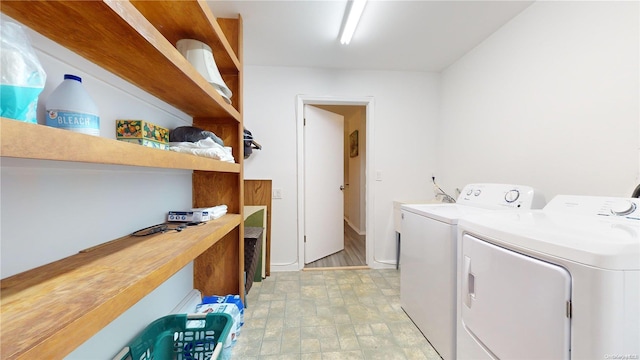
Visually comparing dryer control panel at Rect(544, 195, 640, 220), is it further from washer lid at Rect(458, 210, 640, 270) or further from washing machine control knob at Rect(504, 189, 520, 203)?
washing machine control knob at Rect(504, 189, 520, 203)

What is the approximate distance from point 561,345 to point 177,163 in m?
1.39

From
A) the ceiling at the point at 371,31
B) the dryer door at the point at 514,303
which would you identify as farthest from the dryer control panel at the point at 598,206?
the ceiling at the point at 371,31

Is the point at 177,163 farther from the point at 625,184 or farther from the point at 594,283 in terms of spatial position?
the point at 625,184

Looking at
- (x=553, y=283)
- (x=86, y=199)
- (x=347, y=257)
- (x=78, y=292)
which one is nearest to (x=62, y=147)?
(x=78, y=292)

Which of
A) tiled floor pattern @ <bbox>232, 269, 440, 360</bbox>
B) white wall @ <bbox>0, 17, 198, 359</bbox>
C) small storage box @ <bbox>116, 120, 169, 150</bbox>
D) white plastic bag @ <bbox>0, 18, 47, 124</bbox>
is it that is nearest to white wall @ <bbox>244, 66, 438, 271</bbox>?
tiled floor pattern @ <bbox>232, 269, 440, 360</bbox>

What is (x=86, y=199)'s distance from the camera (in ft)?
2.58

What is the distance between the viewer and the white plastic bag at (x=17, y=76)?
1.40 ft

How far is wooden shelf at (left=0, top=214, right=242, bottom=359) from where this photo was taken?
369mm

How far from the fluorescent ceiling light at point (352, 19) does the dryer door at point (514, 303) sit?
5.30ft

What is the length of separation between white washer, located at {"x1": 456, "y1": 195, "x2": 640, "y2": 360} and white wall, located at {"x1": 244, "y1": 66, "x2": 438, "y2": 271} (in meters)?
1.51

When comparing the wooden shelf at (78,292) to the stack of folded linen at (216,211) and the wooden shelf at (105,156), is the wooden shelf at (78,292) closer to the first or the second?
the wooden shelf at (105,156)

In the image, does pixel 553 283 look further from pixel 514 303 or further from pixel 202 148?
pixel 202 148

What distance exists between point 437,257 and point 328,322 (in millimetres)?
930

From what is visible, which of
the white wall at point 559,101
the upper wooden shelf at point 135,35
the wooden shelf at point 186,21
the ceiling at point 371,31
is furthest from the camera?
the ceiling at point 371,31
